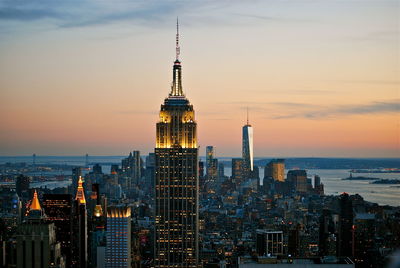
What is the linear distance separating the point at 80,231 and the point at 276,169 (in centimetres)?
1080

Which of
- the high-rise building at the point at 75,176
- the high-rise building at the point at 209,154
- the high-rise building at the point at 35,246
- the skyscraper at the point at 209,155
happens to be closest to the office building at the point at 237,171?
the skyscraper at the point at 209,155

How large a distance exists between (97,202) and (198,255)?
209 inches

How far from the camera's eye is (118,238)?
55.9 ft

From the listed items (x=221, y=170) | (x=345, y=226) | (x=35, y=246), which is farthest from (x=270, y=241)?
(x=221, y=170)

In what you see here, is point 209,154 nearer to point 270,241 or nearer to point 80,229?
point 270,241

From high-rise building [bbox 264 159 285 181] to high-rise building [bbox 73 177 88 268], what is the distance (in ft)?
23.8

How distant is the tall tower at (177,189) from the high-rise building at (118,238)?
3.55 feet

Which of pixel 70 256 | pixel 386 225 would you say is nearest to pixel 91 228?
pixel 70 256

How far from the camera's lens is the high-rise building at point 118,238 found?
1669 cm

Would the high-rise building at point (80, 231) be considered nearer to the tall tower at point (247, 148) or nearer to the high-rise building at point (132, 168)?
the high-rise building at point (132, 168)

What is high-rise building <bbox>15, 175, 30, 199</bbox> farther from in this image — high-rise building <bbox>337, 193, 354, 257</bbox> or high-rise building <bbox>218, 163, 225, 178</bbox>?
high-rise building <bbox>218, 163, 225, 178</bbox>

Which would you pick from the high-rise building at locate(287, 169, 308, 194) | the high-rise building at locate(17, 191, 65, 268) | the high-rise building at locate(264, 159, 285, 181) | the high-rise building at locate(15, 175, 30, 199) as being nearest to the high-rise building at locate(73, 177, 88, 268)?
the high-rise building at locate(15, 175, 30, 199)

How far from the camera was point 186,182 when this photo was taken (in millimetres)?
16344

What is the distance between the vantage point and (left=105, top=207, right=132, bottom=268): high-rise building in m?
16.7
